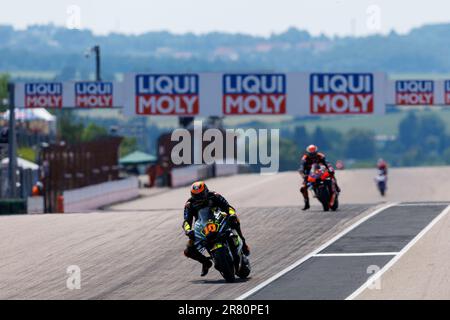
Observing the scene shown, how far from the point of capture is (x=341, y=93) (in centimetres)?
5338

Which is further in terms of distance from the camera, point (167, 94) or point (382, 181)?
point (167, 94)

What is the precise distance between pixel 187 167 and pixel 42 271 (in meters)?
46.0

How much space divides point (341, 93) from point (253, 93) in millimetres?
3736

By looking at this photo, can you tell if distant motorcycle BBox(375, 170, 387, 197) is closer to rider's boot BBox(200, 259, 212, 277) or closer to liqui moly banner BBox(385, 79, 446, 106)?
liqui moly banner BBox(385, 79, 446, 106)

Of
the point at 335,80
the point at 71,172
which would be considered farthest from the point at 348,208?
the point at 335,80

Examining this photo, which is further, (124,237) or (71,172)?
(71,172)

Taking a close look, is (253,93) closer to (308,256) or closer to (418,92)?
(418,92)

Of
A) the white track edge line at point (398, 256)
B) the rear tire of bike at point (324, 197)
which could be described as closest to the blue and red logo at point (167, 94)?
the rear tire of bike at point (324, 197)

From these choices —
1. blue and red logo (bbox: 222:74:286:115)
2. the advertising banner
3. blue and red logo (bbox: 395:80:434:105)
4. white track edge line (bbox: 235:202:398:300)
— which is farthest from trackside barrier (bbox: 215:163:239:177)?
white track edge line (bbox: 235:202:398:300)

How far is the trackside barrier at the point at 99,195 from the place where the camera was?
44.6m

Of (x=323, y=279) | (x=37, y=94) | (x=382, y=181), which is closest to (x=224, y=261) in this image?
(x=323, y=279)

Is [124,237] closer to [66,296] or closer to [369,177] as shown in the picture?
[66,296]

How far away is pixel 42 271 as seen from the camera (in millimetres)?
22266
